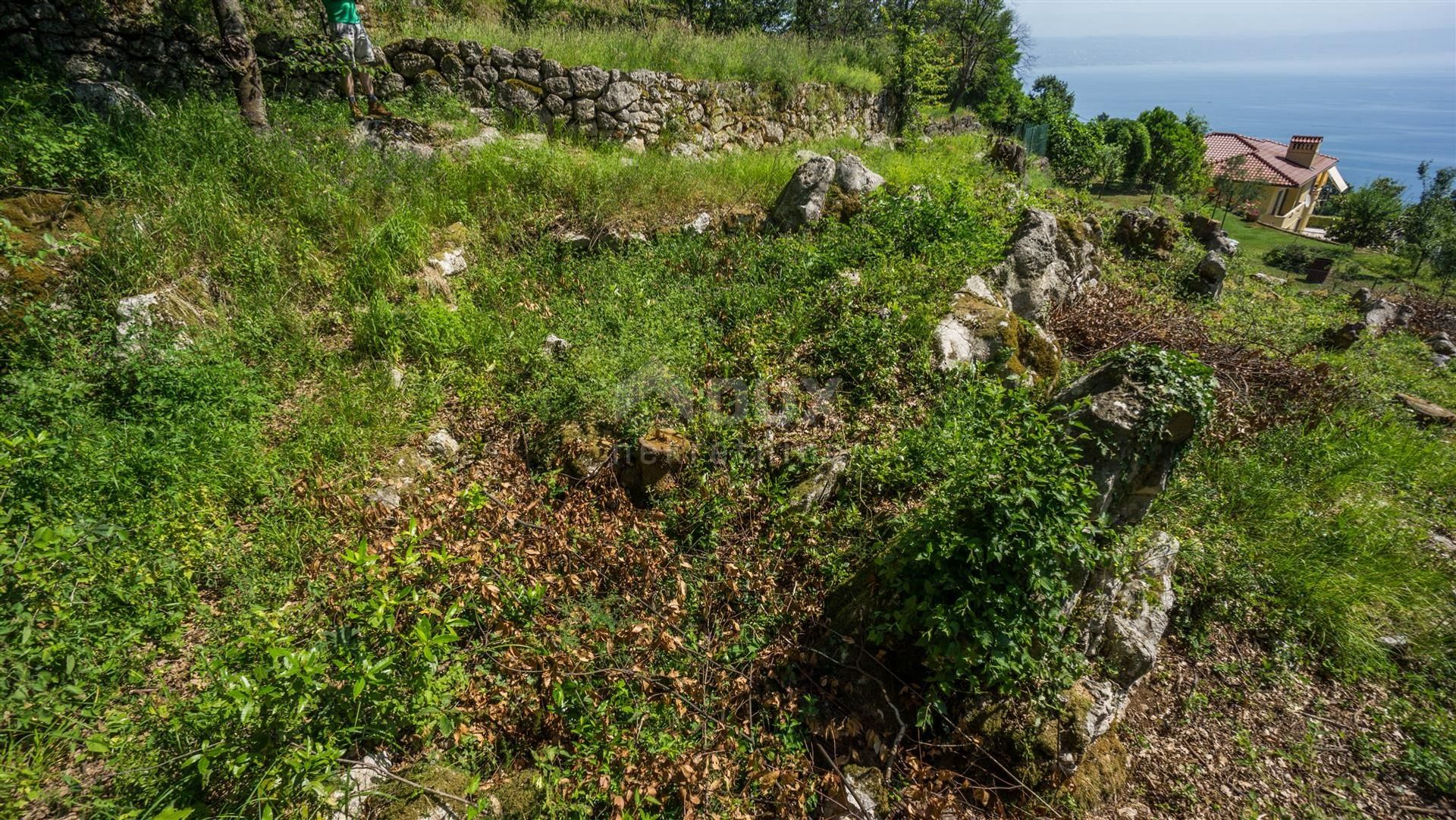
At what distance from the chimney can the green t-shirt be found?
64893 mm

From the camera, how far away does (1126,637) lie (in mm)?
3932

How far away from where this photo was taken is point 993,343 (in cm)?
611

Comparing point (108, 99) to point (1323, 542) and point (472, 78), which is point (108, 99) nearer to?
point (472, 78)

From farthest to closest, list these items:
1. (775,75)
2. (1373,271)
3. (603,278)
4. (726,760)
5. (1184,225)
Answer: (1373,271), (1184,225), (775,75), (603,278), (726,760)

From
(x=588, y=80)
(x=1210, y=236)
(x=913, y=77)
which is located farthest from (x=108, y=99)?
(x=1210, y=236)

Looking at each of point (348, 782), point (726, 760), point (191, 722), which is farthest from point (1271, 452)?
point (191, 722)

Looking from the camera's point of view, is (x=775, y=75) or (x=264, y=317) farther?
(x=775, y=75)

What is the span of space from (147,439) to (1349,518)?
398 inches

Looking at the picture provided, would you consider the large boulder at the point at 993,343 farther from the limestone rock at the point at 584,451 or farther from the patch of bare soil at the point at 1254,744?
the limestone rock at the point at 584,451

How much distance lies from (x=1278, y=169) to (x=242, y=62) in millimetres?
61039

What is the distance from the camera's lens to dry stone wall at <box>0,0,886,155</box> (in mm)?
6922

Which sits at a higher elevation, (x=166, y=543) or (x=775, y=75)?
(x=775, y=75)

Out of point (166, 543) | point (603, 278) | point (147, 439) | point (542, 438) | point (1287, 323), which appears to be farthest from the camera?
point (1287, 323)

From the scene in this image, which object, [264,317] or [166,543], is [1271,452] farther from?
[264,317]
